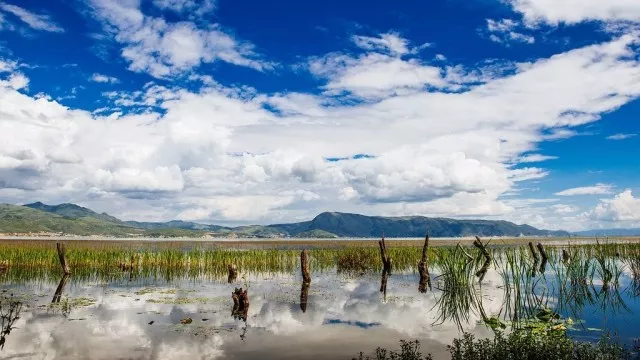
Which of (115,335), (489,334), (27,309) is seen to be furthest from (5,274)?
(489,334)

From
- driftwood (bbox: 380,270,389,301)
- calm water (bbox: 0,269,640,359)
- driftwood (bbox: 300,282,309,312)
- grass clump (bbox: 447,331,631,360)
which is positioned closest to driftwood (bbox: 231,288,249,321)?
calm water (bbox: 0,269,640,359)

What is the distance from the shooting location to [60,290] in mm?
24984

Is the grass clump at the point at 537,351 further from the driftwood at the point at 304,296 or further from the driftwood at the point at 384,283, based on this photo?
the driftwood at the point at 384,283

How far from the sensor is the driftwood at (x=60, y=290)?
2145 centimetres

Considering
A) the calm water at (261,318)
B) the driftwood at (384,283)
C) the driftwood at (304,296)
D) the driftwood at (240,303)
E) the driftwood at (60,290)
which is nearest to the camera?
the calm water at (261,318)

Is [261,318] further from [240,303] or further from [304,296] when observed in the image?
[304,296]

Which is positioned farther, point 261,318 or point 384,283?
point 384,283

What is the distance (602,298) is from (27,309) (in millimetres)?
26090

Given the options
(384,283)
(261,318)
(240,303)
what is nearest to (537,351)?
(261,318)

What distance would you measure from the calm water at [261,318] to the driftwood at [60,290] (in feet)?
0.82

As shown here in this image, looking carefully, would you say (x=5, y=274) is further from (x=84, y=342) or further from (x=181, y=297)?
(x=84, y=342)

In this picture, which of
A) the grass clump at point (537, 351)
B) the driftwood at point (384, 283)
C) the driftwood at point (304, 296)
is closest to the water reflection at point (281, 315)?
the driftwood at point (304, 296)

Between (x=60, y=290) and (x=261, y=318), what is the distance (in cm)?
1366

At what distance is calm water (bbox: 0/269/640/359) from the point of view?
44.2 ft
